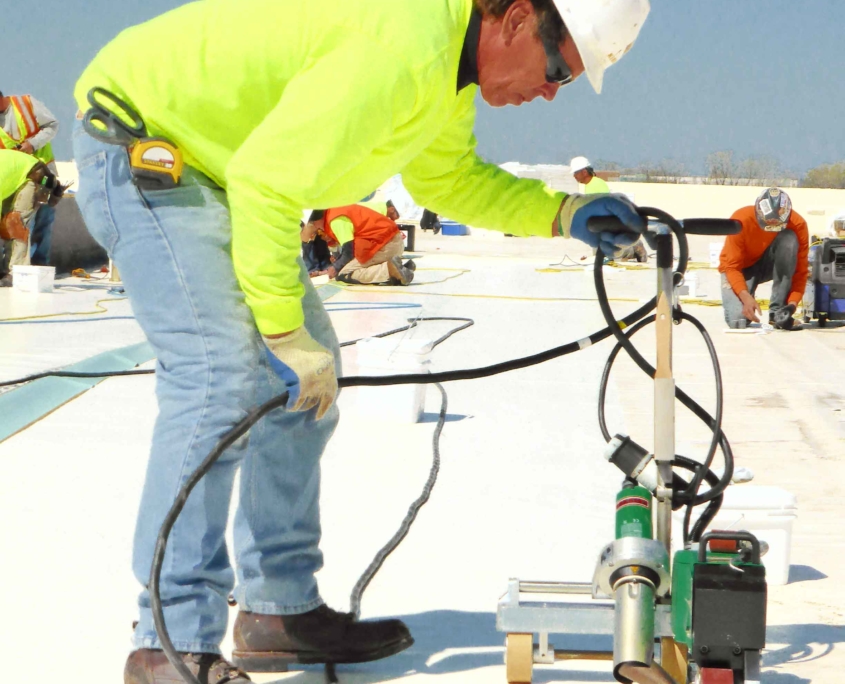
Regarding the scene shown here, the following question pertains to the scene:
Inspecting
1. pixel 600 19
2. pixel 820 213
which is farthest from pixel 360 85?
pixel 820 213

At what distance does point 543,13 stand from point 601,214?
0.50 m

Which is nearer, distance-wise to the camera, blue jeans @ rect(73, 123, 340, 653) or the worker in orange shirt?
blue jeans @ rect(73, 123, 340, 653)

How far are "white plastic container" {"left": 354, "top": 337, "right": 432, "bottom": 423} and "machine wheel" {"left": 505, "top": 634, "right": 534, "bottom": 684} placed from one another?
200cm

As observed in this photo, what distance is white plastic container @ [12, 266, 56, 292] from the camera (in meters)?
8.18

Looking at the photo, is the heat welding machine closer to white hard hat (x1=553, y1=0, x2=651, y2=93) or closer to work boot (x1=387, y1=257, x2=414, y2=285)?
work boot (x1=387, y1=257, x2=414, y2=285)

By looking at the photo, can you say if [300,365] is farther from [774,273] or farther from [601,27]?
[774,273]

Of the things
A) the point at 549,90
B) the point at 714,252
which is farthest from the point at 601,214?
the point at 714,252

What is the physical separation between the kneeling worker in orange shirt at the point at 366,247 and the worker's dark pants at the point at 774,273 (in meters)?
3.49

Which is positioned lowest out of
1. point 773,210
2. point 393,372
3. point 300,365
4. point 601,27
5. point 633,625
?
point 633,625

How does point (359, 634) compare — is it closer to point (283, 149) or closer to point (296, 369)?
point (296, 369)

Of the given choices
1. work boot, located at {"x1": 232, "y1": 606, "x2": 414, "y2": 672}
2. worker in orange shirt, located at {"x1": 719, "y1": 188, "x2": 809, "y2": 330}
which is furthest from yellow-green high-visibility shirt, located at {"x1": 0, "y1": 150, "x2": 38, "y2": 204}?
work boot, located at {"x1": 232, "y1": 606, "x2": 414, "y2": 672}

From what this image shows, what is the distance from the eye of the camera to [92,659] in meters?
1.95

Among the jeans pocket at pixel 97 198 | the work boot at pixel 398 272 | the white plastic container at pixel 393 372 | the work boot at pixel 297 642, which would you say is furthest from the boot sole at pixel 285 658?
the work boot at pixel 398 272

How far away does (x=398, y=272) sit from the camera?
9.96 metres
